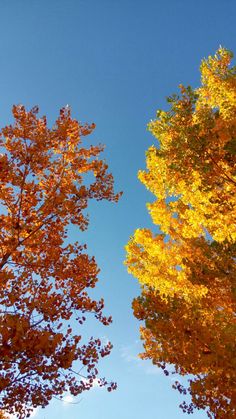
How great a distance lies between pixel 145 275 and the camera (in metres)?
11.6

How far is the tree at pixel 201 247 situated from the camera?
26.1 ft

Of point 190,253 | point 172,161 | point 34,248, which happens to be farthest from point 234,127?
point 34,248

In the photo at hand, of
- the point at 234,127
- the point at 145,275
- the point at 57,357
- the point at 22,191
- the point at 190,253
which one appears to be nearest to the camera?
the point at 57,357

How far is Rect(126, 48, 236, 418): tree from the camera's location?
7.94m

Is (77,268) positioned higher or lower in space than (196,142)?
lower

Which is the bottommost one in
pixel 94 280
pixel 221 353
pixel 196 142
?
pixel 221 353

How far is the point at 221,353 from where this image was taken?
731 cm

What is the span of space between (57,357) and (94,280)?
6.92 ft

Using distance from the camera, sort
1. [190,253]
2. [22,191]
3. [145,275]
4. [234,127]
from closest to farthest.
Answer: [234,127] → [22,191] → [190,253] → [145,275]

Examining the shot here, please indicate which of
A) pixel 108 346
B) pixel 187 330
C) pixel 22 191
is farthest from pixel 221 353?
pixel 22 191

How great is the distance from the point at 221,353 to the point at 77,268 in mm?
3571

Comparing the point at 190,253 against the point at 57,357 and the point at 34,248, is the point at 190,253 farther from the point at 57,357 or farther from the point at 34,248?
the point at 57,357

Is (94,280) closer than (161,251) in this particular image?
Yes

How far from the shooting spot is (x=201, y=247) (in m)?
10.7
